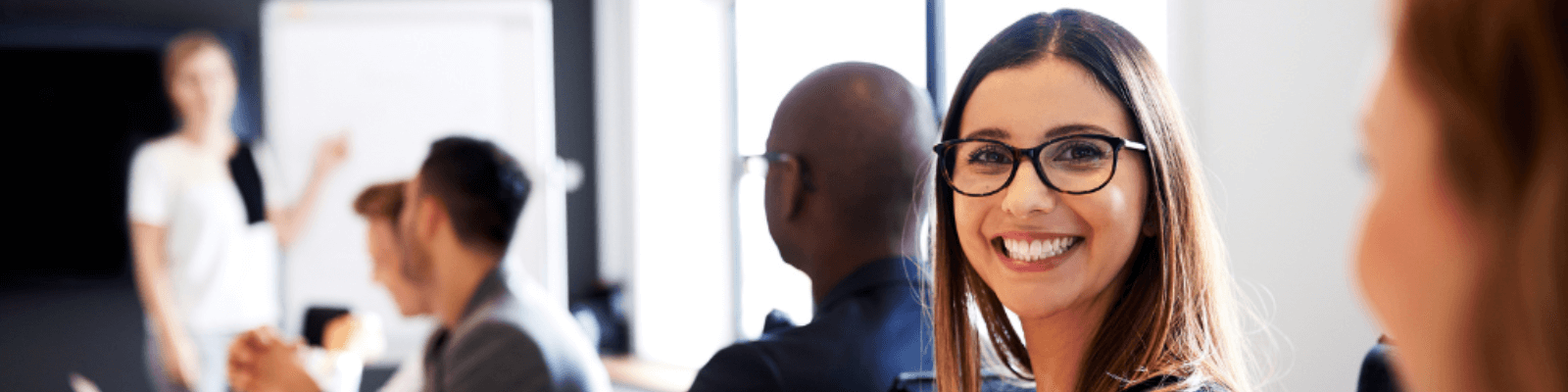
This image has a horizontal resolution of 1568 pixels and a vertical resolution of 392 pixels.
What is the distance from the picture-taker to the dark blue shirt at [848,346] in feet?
4.63

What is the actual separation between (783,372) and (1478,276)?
3.71ft

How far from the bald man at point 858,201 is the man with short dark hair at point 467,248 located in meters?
0.56

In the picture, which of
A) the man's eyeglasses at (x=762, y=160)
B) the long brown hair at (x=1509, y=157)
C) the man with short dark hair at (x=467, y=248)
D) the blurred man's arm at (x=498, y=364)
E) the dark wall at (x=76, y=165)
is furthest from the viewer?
the dark wall at (x=76, y=165)

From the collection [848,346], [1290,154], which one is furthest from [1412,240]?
[1290,154]

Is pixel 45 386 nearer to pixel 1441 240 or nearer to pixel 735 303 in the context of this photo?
pixel 735 303

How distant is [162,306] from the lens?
394 cm

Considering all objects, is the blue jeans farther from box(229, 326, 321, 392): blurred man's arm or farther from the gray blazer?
the gray blazer

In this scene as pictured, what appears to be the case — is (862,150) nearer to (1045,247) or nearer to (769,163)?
(769,163)

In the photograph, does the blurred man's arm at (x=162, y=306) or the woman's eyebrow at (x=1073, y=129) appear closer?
the woman's eyebrow at (x=1073, y=129)

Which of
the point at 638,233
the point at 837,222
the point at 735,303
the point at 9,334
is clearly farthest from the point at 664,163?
the point at 837,222

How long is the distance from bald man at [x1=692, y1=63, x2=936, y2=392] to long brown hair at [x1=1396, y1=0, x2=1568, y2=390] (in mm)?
1178

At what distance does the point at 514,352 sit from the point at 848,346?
0.70m

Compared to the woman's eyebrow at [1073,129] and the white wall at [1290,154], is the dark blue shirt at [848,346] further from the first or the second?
the white wall at [1290,154]

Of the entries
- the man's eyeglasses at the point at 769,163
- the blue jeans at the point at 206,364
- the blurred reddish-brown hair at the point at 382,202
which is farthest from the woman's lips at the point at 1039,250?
the blue jeans at the point at 206,364
